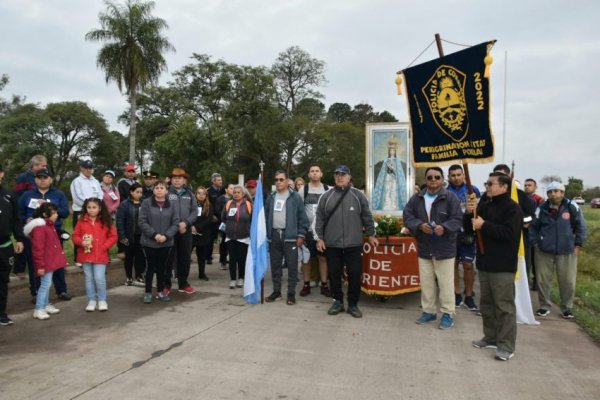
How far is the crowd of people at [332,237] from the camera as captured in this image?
14.1ft

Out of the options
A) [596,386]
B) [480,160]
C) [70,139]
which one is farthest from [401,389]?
[70,139]

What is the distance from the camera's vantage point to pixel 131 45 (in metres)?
25.5

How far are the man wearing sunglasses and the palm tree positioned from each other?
23541 millimetres

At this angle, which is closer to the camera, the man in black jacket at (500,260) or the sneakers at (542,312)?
the man in black jacket at (500,260)

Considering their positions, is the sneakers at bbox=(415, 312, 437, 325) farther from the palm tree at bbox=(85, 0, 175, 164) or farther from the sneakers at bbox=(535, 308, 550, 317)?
the palm tree at bbox=(85, 0, 175, 164)

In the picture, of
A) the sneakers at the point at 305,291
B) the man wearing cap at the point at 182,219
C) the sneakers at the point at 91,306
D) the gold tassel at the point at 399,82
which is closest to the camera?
the sneakers at the point at 91,306

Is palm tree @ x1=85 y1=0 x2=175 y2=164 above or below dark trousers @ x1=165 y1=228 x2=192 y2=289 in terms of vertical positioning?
above

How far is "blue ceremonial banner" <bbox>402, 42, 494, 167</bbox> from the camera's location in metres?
4.97

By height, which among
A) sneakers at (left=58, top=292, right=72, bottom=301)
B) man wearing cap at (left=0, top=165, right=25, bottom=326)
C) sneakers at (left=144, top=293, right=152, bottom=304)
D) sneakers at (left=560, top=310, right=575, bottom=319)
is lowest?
sneakers at (left=560, top=310, right=575, bottom=319)

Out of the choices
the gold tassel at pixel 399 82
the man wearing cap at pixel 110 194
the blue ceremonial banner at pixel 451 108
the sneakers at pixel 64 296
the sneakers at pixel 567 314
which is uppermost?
the gold tassel at pixel 399 82

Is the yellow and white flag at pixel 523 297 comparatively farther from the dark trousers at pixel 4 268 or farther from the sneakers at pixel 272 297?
the dark trousers at pixel 4 268

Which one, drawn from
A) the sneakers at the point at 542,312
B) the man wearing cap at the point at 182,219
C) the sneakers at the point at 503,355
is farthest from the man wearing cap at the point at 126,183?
the sneakers at the point at 542,312

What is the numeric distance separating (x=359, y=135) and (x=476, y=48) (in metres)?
36.4

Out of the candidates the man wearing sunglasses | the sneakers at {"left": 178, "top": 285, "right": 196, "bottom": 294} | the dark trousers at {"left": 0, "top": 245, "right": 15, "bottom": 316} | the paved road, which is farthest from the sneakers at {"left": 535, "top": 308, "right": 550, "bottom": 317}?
the dark trousers at {"left": 0, "top": 245, "right": 15, "bottom": 316}
